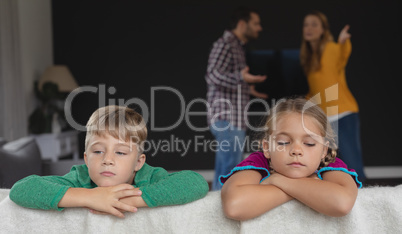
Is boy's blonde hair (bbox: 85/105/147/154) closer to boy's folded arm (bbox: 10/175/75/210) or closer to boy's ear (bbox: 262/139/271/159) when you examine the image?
boy's folded arm (bbox: 10/175/75/210)

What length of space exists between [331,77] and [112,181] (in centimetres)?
259

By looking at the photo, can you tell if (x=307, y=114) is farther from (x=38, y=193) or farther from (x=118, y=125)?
(x=38, y=193)

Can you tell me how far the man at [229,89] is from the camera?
3.28m

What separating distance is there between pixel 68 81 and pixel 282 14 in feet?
8.52

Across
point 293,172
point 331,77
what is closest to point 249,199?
point 293,172

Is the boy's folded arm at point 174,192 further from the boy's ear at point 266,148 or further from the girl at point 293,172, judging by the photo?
the boy's ear at point 266,148

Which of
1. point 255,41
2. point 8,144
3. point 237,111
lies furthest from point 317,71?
point 8,144

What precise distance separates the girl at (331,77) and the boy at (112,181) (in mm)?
2351

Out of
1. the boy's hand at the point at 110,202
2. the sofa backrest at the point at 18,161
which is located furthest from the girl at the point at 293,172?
the sofa backrest at the point at 18,161

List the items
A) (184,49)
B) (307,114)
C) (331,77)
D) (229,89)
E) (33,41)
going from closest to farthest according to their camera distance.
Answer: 1. (307,114)
2. (331,77)
3. (229,89)
4. (33,41)
5. (184,49)

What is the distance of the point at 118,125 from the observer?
1068 mm

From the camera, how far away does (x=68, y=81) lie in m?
4.57

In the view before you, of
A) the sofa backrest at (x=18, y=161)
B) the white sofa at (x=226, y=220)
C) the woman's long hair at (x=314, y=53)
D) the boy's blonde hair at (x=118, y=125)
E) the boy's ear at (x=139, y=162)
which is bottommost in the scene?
the sofa backrest at (x=18, y=161)

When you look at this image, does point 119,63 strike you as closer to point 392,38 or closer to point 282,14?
point 282,14
